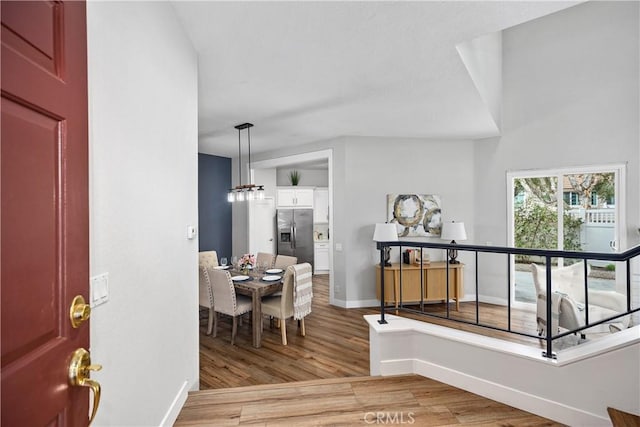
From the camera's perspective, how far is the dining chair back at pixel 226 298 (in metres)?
3.62

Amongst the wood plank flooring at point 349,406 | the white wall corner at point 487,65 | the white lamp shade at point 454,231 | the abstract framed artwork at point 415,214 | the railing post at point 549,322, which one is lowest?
the wood plank flooring at point 349,406

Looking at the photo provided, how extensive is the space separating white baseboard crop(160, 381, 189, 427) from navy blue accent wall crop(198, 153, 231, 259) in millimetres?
4085

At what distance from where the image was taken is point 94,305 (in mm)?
1081

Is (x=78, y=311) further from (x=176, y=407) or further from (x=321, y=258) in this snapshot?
(x=321, y=258)

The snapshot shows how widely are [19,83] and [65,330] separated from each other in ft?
2.01

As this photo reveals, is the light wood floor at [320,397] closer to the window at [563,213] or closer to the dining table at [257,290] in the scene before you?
the dining table at [257,290]

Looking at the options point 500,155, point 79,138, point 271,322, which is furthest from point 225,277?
point 500,155

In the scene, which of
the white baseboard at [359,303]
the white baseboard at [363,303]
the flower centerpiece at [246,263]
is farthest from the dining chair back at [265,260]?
the white baseboard at [363,303]

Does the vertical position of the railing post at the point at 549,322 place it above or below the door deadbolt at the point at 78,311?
below

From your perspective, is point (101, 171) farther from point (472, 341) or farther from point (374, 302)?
point (374, 302)

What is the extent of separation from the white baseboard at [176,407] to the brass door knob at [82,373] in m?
1.03

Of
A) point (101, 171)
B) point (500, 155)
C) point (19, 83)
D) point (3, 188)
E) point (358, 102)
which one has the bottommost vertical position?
point (3, 188)

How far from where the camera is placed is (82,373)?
0.87m

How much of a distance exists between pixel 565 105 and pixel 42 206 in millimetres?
5852
